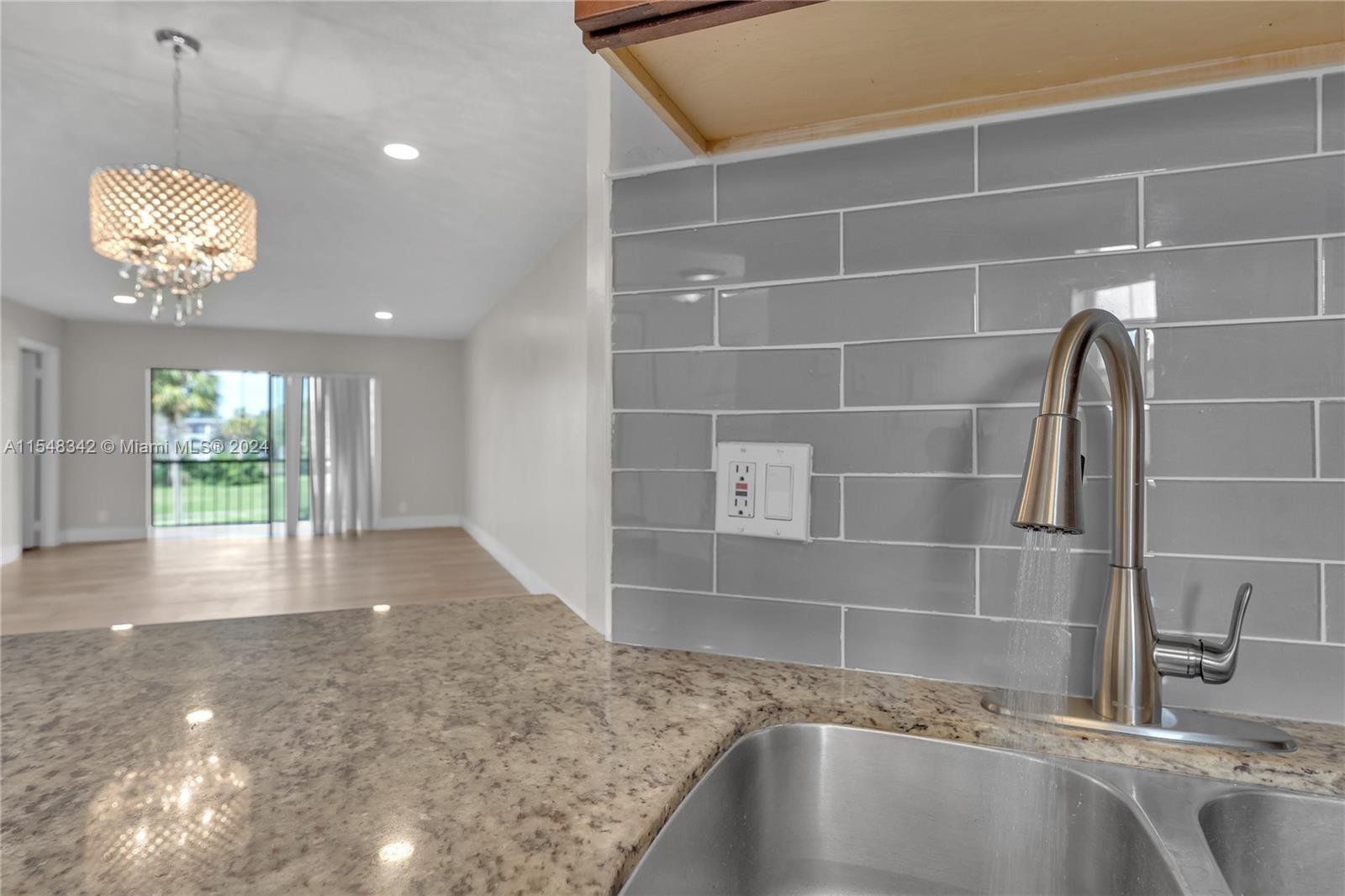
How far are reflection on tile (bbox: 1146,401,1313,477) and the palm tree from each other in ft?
30.4

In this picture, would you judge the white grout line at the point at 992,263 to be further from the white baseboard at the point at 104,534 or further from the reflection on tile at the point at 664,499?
the white baseboard at the point at 104,534

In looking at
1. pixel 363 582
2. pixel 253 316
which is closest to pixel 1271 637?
pixel 363 582

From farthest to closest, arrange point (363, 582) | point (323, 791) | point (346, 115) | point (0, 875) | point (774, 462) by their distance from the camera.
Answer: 1. point (363, 582)
2. point (346, 115)
3. point (774, 462)
4. point (323, 791)
5. point (0, 875)

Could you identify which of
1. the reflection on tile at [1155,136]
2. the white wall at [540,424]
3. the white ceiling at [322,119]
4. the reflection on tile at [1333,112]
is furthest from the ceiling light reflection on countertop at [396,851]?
the white wall at [540,424]

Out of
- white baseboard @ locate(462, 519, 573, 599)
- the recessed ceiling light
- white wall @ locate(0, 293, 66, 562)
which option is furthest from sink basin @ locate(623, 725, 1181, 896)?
white wall @ locate(0, 293, 66, 562)

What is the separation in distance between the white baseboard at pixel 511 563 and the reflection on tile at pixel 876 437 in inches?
134

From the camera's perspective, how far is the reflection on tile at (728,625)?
84 centimetres

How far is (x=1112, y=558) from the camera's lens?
2.18 feet

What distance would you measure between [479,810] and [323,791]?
5.1 inches

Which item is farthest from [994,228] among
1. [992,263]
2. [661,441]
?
[661,441]

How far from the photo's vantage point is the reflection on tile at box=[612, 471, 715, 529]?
2.96 ft

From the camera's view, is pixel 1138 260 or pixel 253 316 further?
pixel 253 316

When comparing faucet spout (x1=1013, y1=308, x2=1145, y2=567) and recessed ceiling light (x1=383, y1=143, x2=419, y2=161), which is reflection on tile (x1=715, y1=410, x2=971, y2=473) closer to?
faucet spout (x1=1013, y1=308, x2=1145, y2=567)

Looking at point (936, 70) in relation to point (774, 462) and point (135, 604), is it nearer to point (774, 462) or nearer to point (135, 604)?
point (774, 462)
